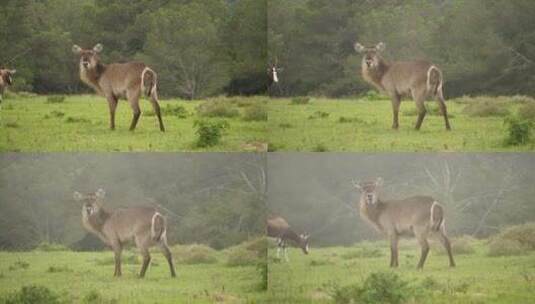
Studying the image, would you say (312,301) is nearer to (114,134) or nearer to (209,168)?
(209,168)

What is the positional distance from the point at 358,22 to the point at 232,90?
3.21ft

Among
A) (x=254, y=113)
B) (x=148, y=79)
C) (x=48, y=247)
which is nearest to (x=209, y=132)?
(x=254, y=113)

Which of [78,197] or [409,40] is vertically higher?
[409,40]

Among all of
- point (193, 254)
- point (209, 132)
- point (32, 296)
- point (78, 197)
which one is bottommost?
point (32, 296)

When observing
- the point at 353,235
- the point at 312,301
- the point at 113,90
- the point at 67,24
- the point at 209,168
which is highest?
the point at 67,24

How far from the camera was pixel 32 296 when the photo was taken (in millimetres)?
5691

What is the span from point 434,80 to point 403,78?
0.21 meters

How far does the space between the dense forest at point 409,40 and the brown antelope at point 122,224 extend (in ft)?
4.27

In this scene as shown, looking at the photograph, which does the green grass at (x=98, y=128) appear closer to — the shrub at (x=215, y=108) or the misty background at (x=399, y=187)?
the shrub at (x=215, y=108)

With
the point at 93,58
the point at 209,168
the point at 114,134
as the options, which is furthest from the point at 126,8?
the point at 209,168

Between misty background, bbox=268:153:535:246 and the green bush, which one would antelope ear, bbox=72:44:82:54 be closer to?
misty background, bbox=268:153:535:246

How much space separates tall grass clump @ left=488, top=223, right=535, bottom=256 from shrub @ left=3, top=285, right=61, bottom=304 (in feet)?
9.64

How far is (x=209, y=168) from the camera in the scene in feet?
19.4

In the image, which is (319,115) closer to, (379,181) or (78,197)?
(379,181)
